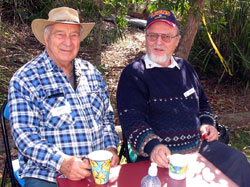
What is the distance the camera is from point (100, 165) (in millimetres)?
1621

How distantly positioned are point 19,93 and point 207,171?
130cm

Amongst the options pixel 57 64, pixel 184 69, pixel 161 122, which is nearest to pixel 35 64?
pixel 57 64

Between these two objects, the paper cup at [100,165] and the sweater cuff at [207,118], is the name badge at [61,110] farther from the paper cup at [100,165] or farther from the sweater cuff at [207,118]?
the sweater cuff at [207,118]

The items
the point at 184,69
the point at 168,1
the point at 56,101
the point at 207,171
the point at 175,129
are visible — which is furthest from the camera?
the point at 168,1

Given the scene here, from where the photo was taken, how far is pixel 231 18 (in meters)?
5.86

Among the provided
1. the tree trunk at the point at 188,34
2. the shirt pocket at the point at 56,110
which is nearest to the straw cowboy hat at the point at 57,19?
the shirt pocket at the point at 56,110

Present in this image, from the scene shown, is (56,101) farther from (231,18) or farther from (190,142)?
(231,18)

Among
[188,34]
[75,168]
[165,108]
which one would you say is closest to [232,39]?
[188,34]

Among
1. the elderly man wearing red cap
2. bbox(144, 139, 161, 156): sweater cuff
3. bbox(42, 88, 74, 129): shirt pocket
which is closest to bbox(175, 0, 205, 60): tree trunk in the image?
the elderly man wearing red cap

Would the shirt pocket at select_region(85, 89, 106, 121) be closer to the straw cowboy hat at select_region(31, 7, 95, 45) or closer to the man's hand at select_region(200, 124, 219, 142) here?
the straw cowboy hat at select_region(31, 7, 95, 45)

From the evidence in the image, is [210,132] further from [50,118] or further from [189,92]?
[50,118]

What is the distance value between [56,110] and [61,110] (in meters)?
0.04

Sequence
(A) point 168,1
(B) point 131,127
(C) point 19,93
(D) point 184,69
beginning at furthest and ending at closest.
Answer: (A) point 168,1 < (D) point 184,69 < (B) point 131,127 < (C) point 19,93

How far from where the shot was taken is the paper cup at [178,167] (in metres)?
1.70
